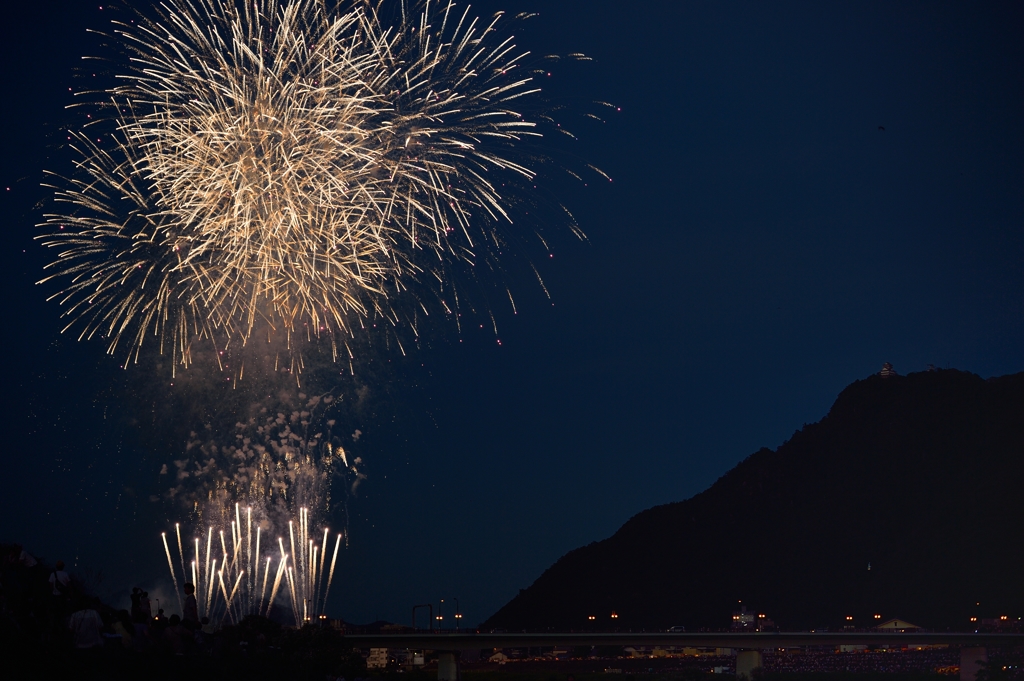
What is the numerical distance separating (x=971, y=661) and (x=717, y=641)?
1257 inches

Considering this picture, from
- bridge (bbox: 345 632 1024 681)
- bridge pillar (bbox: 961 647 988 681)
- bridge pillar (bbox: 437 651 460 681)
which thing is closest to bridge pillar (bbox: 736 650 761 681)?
bridge (bbox: 345 632 1024 681)

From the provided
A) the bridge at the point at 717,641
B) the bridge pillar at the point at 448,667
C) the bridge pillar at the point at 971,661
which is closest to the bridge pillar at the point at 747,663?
the bridge at the point at 717,641

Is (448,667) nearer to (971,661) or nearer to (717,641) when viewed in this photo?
(717,641)

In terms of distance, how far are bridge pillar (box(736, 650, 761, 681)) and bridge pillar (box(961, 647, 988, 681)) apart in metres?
23.8

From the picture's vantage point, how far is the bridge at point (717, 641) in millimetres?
96000

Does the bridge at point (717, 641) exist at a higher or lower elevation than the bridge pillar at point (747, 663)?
higher

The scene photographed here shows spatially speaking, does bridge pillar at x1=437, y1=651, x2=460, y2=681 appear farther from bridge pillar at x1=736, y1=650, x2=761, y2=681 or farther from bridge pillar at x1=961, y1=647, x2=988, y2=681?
bridge pillar at x1=961, y1=647, x2=988, y2=681

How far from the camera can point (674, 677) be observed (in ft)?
351

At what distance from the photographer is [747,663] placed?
111188mm

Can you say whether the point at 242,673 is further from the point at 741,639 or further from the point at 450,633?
the point at 741,639

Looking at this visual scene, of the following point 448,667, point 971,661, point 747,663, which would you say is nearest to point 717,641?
point 747,663

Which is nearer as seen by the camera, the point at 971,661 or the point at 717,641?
the point at 717,641

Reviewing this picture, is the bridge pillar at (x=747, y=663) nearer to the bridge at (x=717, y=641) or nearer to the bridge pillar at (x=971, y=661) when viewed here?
the bridge at (x=717, y=641)

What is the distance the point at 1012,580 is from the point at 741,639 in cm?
11829
